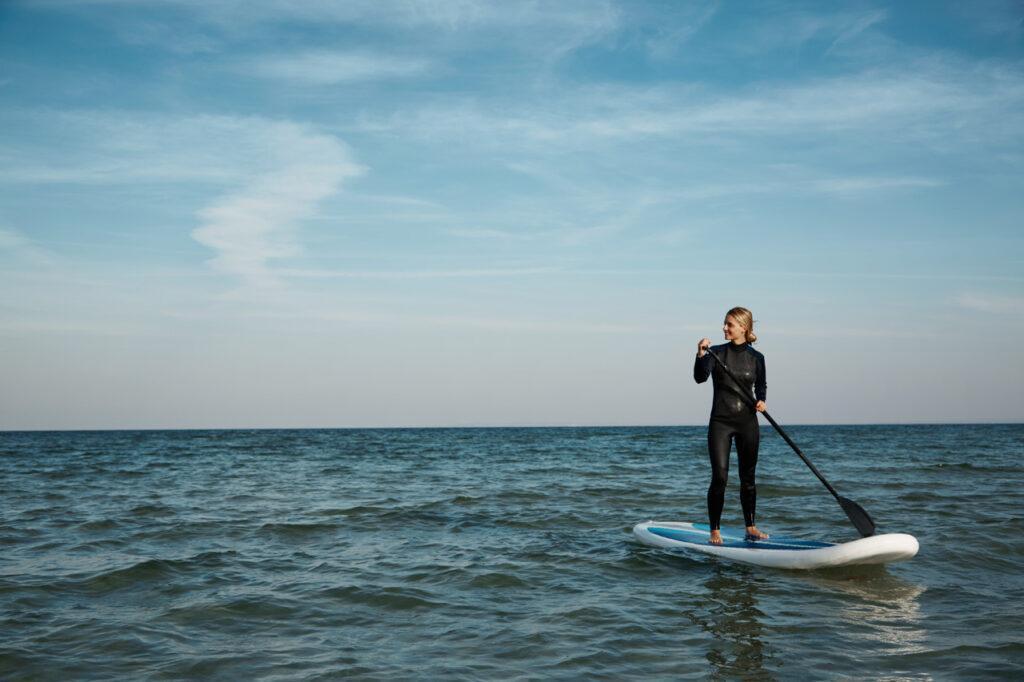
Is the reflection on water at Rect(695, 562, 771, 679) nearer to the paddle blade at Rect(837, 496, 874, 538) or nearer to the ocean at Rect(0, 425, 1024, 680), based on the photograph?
→ the ocean at Rect(0, 425, 1024, 680)

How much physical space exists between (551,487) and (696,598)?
9437mm

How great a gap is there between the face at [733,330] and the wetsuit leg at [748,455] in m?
0.86

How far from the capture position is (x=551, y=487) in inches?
618

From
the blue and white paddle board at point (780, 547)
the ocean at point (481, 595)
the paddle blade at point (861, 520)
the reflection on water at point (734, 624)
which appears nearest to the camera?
the reflection on water at point (734, 624)

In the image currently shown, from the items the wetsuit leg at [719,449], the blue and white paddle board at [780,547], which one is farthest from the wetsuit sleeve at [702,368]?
the blue and white paddle board at [780,547]

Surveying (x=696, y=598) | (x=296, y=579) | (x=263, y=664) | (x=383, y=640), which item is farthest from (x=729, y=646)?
(x=296, y=579)

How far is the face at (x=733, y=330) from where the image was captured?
24.8 ft

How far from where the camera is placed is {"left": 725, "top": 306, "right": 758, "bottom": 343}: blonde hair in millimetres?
7570

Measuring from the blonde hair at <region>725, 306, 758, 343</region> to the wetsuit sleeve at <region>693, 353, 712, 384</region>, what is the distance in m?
0.49

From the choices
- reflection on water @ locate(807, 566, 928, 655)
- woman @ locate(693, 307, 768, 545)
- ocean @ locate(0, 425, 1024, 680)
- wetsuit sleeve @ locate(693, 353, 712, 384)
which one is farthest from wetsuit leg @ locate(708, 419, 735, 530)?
reflection on water @ locate(807, 566, 928, 655)

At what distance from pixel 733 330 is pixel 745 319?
0.56ft

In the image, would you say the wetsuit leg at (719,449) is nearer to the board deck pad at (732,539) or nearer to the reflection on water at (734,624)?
the board deck pad at (732,539)

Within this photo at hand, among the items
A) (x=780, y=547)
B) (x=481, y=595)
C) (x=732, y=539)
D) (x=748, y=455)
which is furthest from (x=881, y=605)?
(x=481, y=595)

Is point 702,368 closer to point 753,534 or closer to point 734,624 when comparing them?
point 753,534
